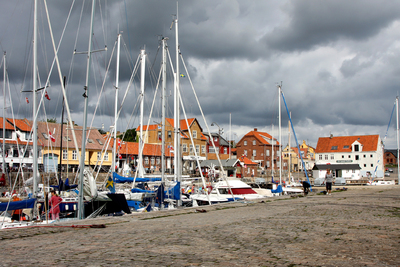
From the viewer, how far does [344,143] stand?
319 feet

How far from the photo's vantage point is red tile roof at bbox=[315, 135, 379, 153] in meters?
93.6

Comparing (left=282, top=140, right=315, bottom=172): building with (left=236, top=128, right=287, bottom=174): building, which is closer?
(left=236, top=128, right=287, bottom=174): building

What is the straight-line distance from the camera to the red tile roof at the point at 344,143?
9362 centimetres

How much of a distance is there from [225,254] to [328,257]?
153cm

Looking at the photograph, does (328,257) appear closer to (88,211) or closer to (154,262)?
(154,262)

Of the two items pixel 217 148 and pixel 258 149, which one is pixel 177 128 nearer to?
pixel 217 148

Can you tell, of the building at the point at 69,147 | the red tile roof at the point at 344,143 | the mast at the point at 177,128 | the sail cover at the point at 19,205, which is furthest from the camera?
the red tile roof at the point at 344,143

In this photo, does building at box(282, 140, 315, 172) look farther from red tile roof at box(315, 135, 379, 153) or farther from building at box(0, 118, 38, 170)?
building at box(0, 118, 38, 170)

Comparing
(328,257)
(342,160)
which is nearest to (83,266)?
(328,257)

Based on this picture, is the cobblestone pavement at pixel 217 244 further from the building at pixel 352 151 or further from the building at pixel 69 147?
the building at pixel 352 151

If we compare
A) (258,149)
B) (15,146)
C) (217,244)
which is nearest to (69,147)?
(15,146)

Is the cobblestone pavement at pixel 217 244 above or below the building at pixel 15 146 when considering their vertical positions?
Answer: below

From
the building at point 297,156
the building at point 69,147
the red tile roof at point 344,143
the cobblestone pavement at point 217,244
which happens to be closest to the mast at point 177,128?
the cobblestone pavement at point 217,244

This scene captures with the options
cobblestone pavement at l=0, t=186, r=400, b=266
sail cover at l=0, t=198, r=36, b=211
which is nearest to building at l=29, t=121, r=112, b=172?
sail cover at l=0, t=198, r=36, b=211
